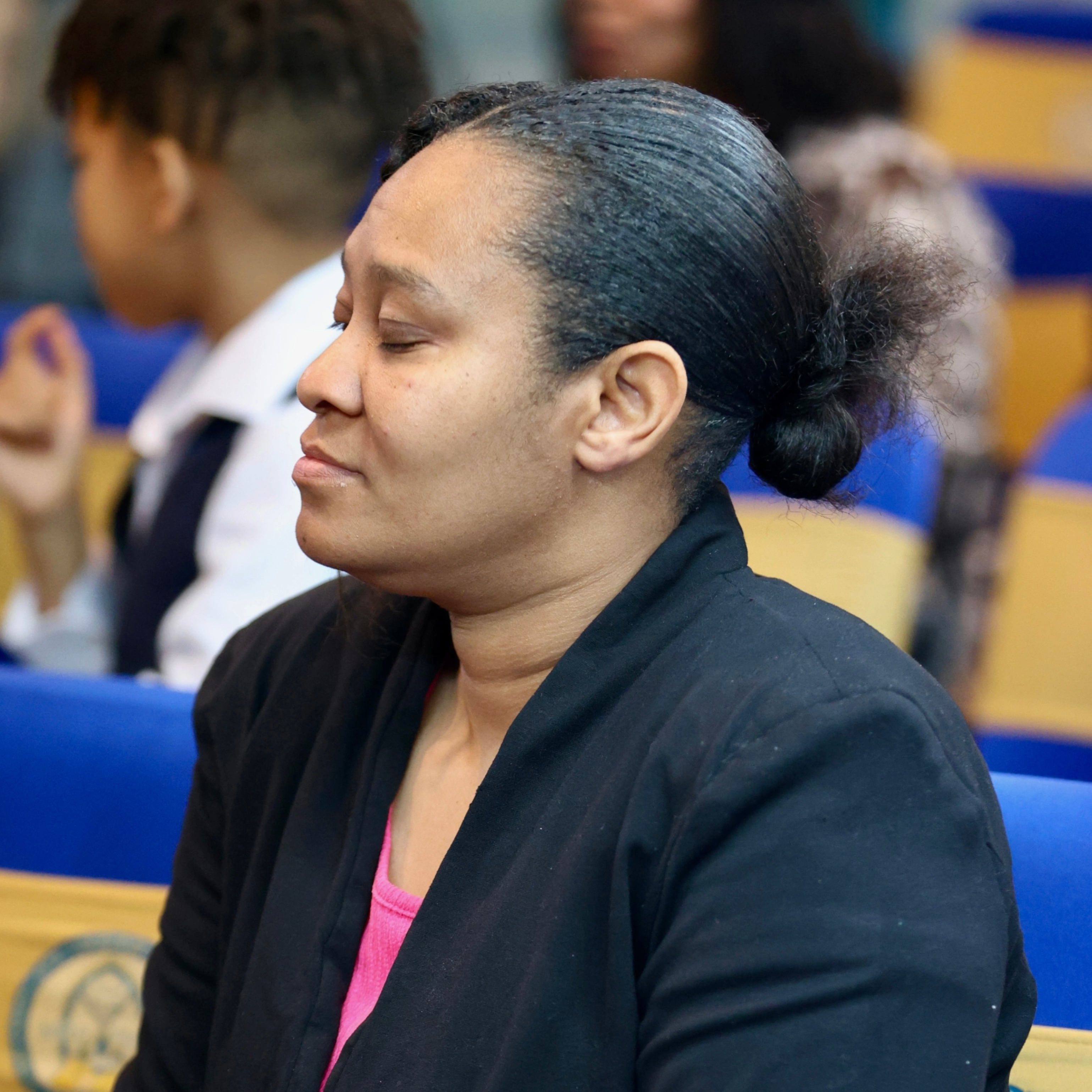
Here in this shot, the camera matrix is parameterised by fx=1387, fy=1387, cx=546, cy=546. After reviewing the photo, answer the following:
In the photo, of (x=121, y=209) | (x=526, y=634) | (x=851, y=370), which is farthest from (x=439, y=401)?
(x=121, y=209)

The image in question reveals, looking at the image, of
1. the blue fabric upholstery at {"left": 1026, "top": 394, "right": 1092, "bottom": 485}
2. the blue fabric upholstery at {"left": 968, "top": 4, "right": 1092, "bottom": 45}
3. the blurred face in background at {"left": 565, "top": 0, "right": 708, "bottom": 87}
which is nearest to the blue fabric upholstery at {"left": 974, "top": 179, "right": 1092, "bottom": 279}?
the blue fabric upholstery at {"left": 968, "top": 4, "right": 1092, "bottom": 45}

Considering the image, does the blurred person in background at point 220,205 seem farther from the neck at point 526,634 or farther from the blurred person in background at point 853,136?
the blurred person in background at point 853,136

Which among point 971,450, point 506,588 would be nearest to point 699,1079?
point 506,588

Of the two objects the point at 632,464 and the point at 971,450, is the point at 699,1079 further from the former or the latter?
the point at 971,450

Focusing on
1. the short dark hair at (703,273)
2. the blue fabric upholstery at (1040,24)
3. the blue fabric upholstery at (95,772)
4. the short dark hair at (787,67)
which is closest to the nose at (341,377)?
the short dark hair at (703,273)

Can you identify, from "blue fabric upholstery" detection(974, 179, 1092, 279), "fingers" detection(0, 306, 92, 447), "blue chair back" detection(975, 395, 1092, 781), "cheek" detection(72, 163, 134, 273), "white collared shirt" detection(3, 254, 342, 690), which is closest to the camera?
"white collared shirt" detection(3, 254, 342, 690)

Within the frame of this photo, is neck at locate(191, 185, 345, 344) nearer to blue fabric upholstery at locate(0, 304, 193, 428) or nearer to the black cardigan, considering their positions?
blue fabric upholstery at locate(0, 304, 193, 428)

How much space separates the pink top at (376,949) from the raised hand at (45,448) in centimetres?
110

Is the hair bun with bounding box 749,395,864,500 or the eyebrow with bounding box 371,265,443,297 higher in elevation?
the eyebrow with bounding box 371,265,443,297

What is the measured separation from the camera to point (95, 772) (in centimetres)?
118

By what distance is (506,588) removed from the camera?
2.86 feet

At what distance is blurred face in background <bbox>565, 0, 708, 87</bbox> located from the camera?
268 centimetres

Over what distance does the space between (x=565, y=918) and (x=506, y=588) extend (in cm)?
22

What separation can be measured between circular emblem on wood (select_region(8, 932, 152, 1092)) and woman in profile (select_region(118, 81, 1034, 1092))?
24cm
